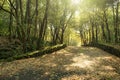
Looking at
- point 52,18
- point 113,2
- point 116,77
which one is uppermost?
point 113,2

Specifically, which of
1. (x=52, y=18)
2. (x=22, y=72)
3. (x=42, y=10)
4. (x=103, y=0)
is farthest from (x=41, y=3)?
(x=22, y=72)

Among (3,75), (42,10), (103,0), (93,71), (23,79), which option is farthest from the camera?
(103,0)

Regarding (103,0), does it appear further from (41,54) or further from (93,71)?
(93,71)

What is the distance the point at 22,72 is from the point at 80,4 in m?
31.5

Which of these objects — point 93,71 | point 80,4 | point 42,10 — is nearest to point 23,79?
point 93,71

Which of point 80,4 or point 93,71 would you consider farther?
point 80,4

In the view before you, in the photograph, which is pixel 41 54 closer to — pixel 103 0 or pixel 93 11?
pixel 103 0

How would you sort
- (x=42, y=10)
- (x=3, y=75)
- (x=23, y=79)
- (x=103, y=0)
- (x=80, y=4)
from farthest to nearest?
(x=80, y=4), (x=103, y=0), (x=42, y=10), (x=3, y=75), (x=23, y=79)

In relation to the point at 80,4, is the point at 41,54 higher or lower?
lower

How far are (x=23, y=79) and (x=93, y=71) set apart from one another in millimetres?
3933

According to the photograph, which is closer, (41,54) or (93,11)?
(41,54)

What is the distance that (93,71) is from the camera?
439 inches

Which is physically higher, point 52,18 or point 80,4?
point 80,4

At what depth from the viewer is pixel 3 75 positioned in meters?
10.2
